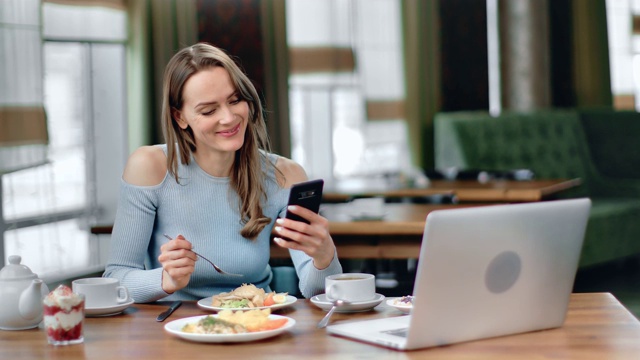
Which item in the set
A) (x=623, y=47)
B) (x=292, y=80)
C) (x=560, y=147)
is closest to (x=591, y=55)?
(x=623, y=47)

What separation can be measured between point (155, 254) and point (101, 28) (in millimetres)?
2077

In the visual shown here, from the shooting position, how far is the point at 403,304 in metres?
1.97

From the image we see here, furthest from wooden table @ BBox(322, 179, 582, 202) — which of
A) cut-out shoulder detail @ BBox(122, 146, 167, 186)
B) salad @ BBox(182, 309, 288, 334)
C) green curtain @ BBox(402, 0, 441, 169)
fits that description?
salad @ BBox(182, 309, 288, 334)

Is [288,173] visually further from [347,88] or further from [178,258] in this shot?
[347,88]

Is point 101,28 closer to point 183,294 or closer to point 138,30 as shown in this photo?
point 138,30

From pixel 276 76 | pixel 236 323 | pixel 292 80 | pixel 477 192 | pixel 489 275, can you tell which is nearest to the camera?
pixel 489 275

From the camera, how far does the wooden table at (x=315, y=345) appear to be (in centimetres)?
160

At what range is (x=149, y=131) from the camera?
177 inches

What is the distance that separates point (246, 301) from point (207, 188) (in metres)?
0.56

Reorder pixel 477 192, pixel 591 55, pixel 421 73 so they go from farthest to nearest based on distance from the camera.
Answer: pixel 591 55 → pixel 421 73 → pixel 477 192

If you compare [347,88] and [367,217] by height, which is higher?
[347,88]

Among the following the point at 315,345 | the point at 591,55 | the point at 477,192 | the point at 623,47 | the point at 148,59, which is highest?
the point at 623,47

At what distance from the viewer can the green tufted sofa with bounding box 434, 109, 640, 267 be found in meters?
Answer: 6.66

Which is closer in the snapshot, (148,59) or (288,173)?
(288,173)
